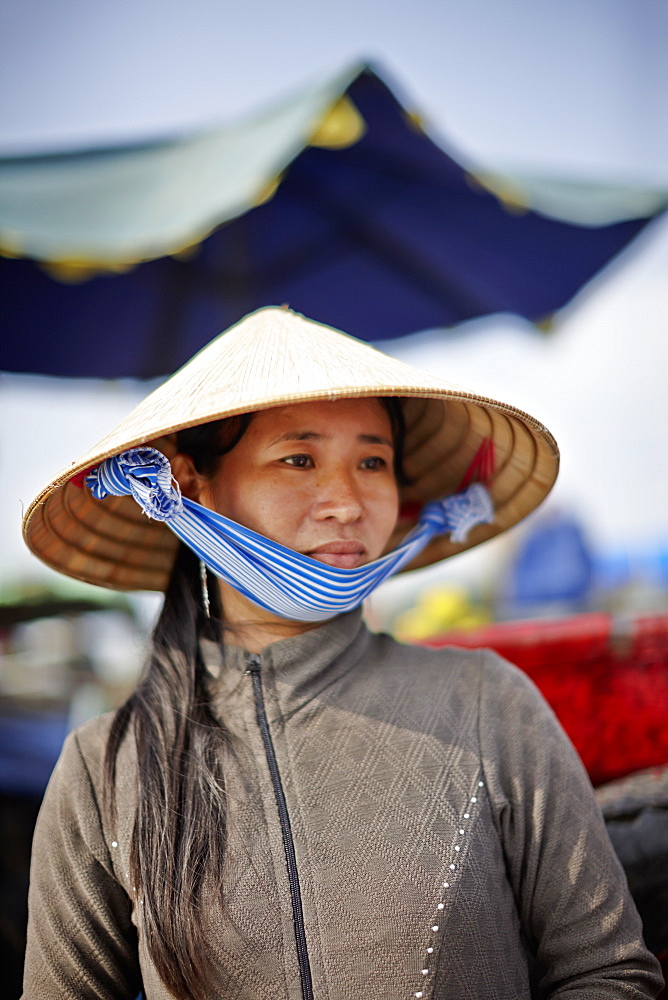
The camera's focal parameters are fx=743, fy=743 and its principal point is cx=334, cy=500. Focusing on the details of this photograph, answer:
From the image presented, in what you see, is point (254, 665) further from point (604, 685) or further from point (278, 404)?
point (604, 685)

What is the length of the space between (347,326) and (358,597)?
182 cm

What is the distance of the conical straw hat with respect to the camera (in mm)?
1053

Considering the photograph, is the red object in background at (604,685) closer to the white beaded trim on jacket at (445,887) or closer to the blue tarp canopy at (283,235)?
the white beaded trim on jacket at (445,887)

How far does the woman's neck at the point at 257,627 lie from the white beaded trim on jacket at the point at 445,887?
0.37 m

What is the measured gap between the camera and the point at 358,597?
3.96 feet

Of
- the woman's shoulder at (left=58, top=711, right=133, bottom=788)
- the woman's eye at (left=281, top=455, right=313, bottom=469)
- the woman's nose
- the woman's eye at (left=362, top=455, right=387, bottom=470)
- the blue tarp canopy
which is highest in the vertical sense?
the blue tarp canopy

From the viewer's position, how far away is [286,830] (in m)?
1.08

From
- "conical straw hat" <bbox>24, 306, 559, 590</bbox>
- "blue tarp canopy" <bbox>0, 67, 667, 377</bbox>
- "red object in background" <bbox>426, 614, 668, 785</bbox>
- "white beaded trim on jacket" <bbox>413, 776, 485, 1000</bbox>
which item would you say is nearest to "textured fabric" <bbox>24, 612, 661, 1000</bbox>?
"white beaded trim on jacket" <bbox>413, 776, 485, 1000</bbox>

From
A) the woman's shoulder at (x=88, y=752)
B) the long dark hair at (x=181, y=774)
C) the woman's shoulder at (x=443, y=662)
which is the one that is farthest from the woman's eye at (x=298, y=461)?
the woman's shoulder at (x=88, y=752)

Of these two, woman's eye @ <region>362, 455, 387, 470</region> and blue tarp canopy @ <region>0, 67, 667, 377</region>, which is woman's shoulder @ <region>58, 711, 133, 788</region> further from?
blue tarp canopy @ <region>0, 67, 667, 377</region>

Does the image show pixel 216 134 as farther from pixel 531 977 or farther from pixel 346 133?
pixel 531 977

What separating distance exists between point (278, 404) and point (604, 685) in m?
1.51

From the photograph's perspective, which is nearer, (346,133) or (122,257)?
(122,257)

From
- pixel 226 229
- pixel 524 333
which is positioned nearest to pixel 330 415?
pixel 226 229
